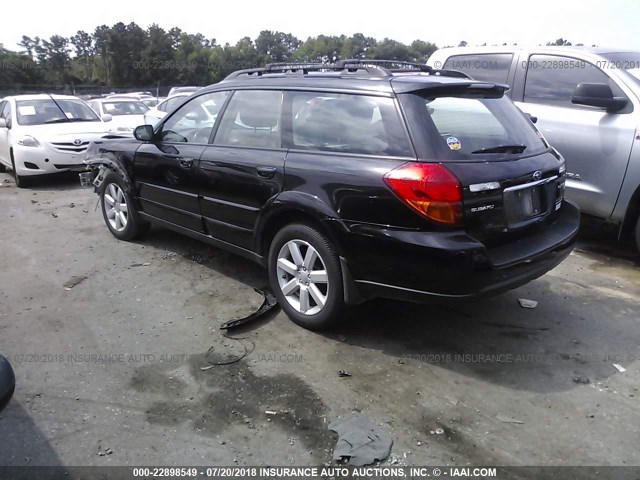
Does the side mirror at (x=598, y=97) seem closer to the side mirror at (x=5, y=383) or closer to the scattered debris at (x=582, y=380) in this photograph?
the scattered debris at (x=582, y=380)

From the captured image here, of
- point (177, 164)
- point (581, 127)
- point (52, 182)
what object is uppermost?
point (581, 127)

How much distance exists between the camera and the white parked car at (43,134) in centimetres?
923

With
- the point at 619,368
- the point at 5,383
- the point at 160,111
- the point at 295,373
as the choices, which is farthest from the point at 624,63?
the point at 160,111

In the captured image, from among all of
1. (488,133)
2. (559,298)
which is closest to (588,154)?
(559,298)

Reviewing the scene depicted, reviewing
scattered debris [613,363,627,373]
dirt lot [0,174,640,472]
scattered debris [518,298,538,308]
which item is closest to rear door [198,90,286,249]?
dirt lot [0,174,640,472]

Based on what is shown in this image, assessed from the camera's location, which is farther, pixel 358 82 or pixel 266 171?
pixel 266 171

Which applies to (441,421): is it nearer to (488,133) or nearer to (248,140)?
(488,133)

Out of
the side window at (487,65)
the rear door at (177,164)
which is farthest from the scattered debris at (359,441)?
the side window at (487,65)

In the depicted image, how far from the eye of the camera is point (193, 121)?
4852 millimetres

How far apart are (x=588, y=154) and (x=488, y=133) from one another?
232 centimetres

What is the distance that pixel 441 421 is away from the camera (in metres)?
2.89

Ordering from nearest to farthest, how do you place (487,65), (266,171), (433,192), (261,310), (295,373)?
(433,192), (295,373), (266,171), (261,310), (487,65)

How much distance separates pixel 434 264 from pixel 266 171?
1.47 meters

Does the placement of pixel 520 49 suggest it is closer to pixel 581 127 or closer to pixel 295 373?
pixel 581 127
